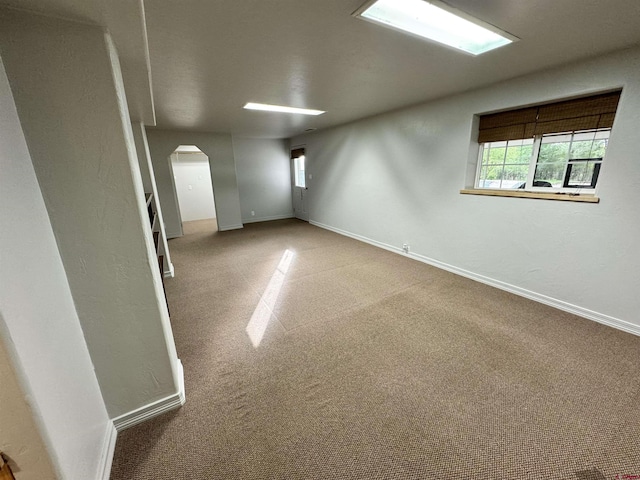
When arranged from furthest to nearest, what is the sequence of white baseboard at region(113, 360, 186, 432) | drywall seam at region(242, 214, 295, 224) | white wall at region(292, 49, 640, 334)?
drywall seam at region(242, 214, 295, 224)
white wall at region(292, 49, 640, 334)
white baseboard at region(113, 360, 186, 432)

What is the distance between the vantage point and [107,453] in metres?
1.29

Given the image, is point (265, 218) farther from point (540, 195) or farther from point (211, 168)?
point (540, 195)

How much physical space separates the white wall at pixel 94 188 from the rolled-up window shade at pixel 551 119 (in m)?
3.48

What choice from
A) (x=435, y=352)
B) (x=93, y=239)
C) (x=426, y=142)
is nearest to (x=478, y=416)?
(x=435, y=352)

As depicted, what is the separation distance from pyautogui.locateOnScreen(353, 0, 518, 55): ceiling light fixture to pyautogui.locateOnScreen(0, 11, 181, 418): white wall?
139cm

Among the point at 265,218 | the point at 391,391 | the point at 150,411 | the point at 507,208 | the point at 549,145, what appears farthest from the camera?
the point at 265,218

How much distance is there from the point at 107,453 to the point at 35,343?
2.88 ft

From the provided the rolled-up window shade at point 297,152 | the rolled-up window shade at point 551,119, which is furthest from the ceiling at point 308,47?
the rolled-up window shade at point 297,152

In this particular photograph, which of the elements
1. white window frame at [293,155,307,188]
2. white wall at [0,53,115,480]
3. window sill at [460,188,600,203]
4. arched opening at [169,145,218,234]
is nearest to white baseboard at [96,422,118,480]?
white wall at [0,53,115,480]

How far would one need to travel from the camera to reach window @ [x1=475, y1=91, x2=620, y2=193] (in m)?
2.27

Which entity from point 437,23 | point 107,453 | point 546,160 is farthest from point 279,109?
point 107,453

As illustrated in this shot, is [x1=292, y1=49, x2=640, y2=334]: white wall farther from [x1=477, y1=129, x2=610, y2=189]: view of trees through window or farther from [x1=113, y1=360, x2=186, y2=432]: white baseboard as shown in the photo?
[x1=113, y1=360, x2=186, y2=432]: white baseboard

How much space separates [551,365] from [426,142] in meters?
2.87

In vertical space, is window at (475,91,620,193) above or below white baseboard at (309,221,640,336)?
above
